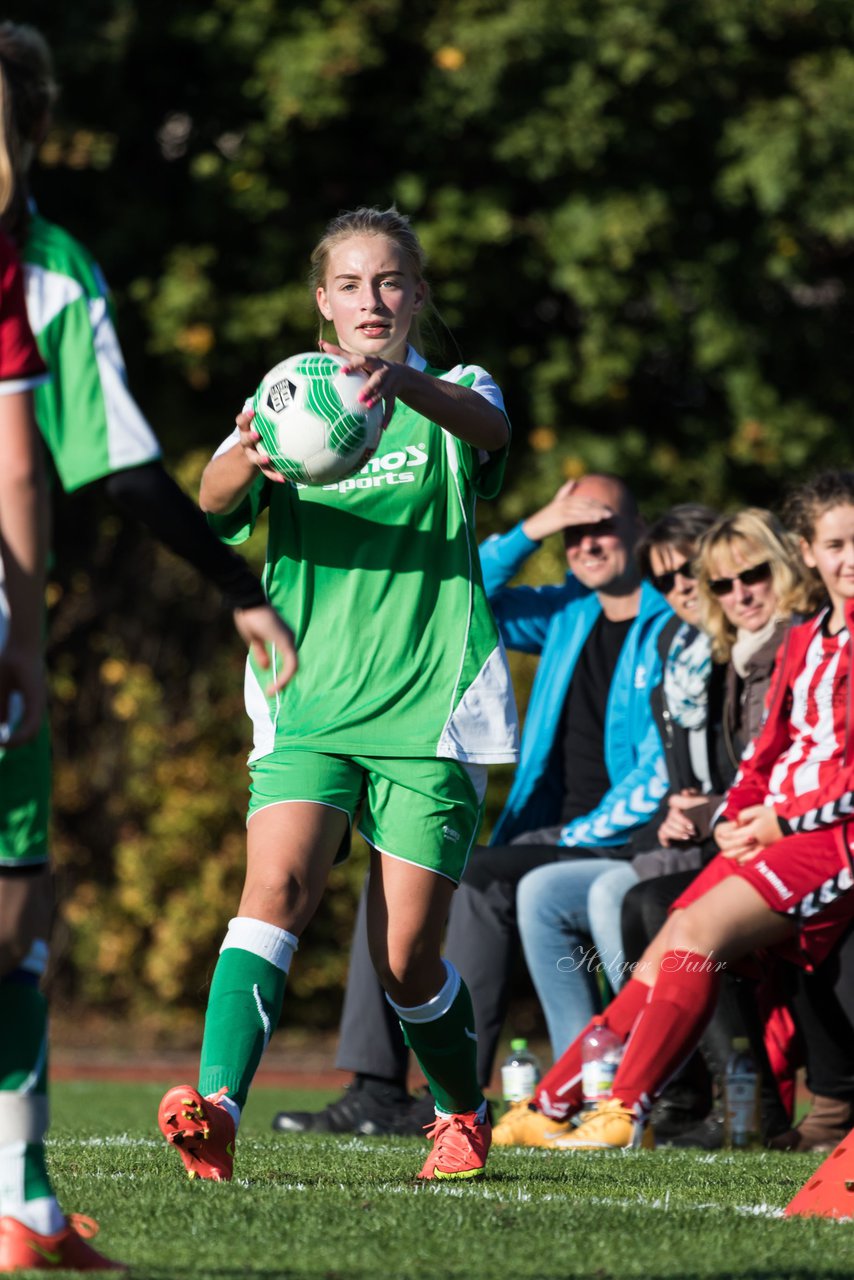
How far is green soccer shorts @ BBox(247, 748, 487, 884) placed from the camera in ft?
14.3

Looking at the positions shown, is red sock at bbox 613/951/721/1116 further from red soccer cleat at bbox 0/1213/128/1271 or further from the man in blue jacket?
red soccer cleat at bbox 0/1213/128/1271

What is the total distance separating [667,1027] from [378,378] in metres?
2.52

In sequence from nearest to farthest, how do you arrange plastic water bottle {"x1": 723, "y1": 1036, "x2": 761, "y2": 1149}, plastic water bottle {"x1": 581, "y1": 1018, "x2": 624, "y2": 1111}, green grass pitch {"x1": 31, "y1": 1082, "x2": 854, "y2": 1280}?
1. green grass pitch {"x1": 31, "y1": 1082, "x2": 854, "y2": 1280}
2. plastic water bottle {"x1": 581, "y1": 1018, "x2": 624, "y2": 1111}
3. plastic water bottle {"x1": 723, "y1": 1036, "x2": 761, "y2": 1149}

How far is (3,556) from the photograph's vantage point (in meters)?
2.96

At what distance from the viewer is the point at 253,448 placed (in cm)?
429

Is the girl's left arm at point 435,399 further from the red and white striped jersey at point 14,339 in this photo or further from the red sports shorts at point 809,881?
the red sports shorts at point 809,881

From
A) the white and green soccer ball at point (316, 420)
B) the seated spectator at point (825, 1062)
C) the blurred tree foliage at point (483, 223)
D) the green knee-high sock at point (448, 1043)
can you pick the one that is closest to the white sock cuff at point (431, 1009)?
the green knee-high sock at point (448, 1043)

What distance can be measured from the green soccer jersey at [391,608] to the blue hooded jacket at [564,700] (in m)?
2.49

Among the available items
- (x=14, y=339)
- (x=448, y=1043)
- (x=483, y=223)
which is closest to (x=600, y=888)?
(x=448, y=1043)

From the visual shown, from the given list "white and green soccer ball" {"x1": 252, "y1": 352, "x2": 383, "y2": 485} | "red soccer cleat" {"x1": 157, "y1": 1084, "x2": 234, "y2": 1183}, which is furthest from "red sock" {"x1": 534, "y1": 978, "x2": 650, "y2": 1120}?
"white and green soccer ball" {"x1": 252, "y1": 352, "x2": 383, "y2": 485}

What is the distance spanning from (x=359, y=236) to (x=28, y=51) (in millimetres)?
1673

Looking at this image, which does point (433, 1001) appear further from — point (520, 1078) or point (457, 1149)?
point (520, 1078)

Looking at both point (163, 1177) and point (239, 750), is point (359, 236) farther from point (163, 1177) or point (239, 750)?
point (239, 750)

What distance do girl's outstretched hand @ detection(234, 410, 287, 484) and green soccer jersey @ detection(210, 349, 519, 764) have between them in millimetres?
198
